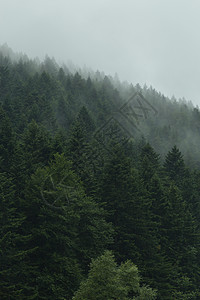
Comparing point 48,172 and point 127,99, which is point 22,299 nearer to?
point 48,172

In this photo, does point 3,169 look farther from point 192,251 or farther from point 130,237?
point 192,251

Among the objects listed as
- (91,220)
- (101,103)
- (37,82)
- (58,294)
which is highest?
(101,103)

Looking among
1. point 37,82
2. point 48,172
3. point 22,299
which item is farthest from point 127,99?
point 22,299

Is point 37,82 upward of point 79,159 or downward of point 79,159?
upward

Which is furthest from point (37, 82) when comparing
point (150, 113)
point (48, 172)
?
point (48, 172)

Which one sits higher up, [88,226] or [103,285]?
[88,226]

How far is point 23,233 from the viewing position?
83.6 ft

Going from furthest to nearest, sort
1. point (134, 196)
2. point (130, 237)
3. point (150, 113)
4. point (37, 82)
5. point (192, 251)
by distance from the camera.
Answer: point (150, 113) → point (37, 82) → point (192, 251) → point (134, 196) → point (130, 237)

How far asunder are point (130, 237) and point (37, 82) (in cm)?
9255

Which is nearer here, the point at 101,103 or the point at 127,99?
the point at 101,103

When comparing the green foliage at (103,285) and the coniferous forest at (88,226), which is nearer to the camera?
the green foliage at (103,285)

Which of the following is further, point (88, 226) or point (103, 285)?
point (88, 226)

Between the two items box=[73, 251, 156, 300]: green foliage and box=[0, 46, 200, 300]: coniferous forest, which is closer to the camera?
box=[73, 251, 156, 300]: green foliage

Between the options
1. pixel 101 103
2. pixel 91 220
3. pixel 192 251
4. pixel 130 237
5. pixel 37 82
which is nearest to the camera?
pixel 91 220
